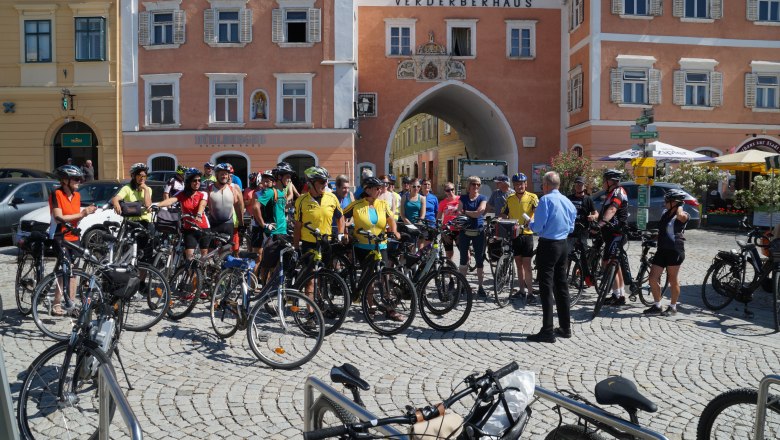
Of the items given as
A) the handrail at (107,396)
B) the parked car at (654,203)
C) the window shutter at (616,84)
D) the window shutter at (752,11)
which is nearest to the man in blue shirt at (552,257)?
the handrail at (107,396)

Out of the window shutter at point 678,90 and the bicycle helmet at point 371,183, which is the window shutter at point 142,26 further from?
the bicycle helmet at point 371,183

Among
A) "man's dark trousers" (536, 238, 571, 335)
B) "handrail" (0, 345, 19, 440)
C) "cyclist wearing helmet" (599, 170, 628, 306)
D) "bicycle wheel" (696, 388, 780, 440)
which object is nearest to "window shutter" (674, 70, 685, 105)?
"cyclist wearing helmet" (599, 170, 628, 306)

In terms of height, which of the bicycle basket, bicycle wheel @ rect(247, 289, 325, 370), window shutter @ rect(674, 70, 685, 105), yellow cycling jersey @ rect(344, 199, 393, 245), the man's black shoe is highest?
window shutter @ rect(674, 70, 685, 105)

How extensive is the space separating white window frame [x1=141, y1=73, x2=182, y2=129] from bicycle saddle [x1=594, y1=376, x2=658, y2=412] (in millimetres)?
27058

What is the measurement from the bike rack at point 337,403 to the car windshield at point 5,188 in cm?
1456

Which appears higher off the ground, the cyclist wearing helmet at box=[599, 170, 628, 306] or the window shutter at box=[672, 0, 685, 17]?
the window shutter at box=[672, 0, 685, 17]

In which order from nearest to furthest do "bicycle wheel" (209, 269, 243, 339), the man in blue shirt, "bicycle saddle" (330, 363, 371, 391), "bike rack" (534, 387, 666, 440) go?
1. "bike rack" (534, 387, 666, 440)
2. "bicycle saddle" (330, 363, 371, 391)
3. "bicycle wheel" (209, 269, 243, 339)
4. the man in blue shirt

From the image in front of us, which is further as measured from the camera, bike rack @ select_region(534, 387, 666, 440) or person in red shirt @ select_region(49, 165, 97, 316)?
person in red shirt @ select_region(49, 165, 97, 316)

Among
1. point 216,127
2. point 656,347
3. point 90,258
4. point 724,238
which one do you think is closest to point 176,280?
point 90,258

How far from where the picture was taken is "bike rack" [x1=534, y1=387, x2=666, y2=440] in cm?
240

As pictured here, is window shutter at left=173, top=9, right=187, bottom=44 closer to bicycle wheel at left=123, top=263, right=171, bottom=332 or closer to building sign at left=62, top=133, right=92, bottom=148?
building sign at left=62, top=133, right=92, bottom=148

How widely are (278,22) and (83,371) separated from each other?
2503cm

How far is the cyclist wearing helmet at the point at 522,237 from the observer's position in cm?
974

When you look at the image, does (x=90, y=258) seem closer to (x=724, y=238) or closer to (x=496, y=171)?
(x=724, y=238)
